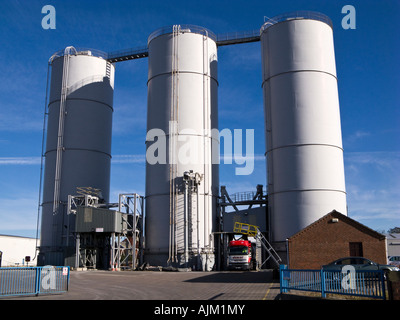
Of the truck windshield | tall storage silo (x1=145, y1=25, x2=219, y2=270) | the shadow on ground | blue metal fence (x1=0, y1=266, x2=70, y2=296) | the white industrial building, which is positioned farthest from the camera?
the white industrial building

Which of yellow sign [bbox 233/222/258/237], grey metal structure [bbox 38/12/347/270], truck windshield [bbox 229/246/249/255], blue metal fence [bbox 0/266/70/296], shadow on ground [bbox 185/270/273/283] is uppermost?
grey metal structure [bbox 38/12/347/270]

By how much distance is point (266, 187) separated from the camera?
45.4 m

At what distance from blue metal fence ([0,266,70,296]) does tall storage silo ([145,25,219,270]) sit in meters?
24.7

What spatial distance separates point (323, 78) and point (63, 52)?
1250 inches

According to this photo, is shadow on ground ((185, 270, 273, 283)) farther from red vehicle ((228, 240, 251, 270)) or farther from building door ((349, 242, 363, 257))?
red vehicle ((228, 240, 251, 270))

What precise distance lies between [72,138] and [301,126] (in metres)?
26.5

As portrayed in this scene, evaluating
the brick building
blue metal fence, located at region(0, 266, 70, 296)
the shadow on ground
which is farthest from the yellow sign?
blue metal fence, located at region(0, 266, 70, 296)

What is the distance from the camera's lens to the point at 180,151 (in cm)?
4550

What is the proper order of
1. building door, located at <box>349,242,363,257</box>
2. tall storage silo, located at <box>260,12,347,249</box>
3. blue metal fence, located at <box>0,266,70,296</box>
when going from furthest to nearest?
tall storage silo, located at <box>260,12,347,249</box> → building door, located at <box>349,242,363,257</box> → blue metal fence, located at <box>0,266,70,296</box>

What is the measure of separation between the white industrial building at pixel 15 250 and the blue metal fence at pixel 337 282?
5082cm

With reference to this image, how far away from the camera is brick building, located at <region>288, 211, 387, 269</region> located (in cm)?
2750

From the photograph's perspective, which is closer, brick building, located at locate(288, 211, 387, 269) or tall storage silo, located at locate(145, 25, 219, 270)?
brick building, located at locate(288, 211, 387, 269)
